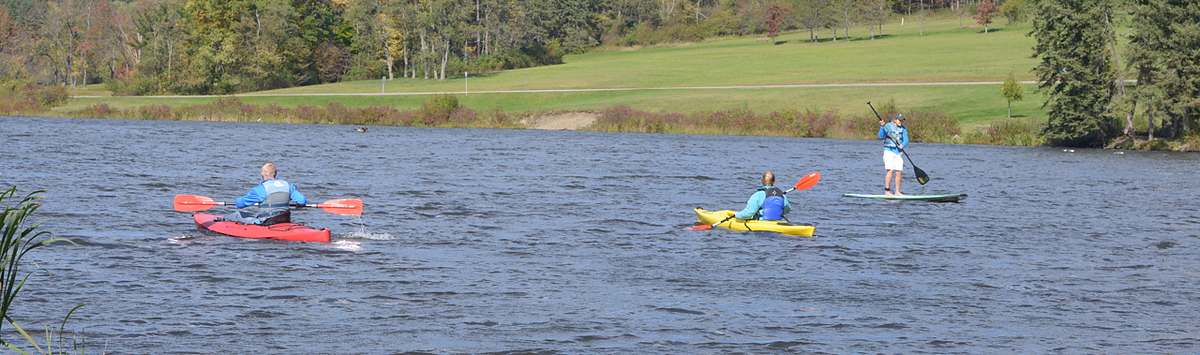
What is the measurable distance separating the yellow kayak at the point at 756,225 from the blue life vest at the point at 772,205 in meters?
0.19

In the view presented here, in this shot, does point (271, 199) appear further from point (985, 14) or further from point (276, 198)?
point (985, 14)

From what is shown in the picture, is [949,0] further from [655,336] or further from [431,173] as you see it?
[655,336]

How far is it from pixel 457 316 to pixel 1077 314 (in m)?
7.34

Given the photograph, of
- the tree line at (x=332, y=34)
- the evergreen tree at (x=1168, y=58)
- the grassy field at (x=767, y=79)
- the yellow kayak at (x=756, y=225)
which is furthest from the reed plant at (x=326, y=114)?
the yellow kayak at (x=756, y=225)

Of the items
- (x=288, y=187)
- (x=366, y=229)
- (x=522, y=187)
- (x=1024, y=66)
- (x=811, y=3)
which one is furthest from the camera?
(x=811, y=3)

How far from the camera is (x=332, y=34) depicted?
389 ft

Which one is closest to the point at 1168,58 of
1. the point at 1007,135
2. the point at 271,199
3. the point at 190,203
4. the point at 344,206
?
the point at 1007,135

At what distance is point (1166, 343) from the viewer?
11.1 metres

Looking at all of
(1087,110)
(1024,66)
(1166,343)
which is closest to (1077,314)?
(1166,343)

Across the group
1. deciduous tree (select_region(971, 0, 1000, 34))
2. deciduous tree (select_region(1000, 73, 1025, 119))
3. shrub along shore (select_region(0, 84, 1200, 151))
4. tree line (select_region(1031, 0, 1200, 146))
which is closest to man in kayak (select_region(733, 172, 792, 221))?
tree line (select_region(1031, 0, 1200, 146))

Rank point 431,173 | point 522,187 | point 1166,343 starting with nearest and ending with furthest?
point 1166,343, point 522,187, point 431,173

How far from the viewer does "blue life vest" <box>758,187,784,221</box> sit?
1870cm

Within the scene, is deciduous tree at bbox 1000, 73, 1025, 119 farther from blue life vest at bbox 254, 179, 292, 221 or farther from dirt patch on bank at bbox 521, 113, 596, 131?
blue life vest at bbox 254, 179, 292, 221

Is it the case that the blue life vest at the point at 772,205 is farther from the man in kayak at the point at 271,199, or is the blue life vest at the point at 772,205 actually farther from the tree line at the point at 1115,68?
the tree line at the point at 1115,68
